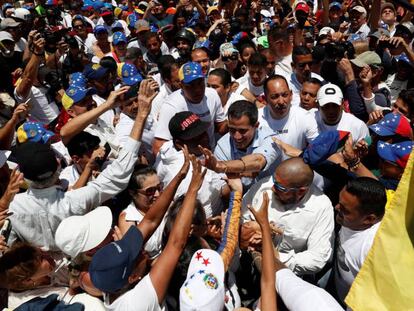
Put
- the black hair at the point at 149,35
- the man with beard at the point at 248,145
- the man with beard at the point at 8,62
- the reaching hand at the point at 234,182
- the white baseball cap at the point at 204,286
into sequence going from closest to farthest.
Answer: the white baseball cap at the point at 204,286 < the reaching hand at the point at 234,182 < the man with beard at the point at 248,145 < the man with beard at the point at 8,62 < the black hair at the point at 149,35

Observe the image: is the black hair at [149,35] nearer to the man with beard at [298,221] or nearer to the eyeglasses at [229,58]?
the eyeglasses at [229,58]

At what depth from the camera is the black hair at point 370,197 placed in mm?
2590

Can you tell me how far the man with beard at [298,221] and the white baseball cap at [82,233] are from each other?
0.98 m

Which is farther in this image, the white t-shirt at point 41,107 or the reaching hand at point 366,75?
the white t-shirt at point 41,107

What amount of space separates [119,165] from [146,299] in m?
1.27

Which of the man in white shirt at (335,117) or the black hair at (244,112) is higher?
the black hair at (244,112)

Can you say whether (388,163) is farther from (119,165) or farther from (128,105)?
(128,105)

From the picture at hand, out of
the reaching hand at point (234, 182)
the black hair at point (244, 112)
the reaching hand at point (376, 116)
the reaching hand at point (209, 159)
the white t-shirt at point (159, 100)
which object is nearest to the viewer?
the reaching hand at point (209, 159)

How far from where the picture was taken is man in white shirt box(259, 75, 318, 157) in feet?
12.8

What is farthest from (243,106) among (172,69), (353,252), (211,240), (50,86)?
(50,86)

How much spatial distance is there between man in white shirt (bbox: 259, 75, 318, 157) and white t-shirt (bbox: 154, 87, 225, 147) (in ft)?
1.98

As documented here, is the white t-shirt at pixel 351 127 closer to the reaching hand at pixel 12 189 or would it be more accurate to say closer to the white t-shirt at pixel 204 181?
the white t-shirt at pixel 204 181

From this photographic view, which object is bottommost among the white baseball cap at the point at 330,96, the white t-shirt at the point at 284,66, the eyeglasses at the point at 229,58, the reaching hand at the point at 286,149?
the white t-shirt at the point at 284,66

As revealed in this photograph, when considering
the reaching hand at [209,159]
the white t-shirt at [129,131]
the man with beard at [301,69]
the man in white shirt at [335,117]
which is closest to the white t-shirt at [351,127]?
the man in white shirt at [335,117]
